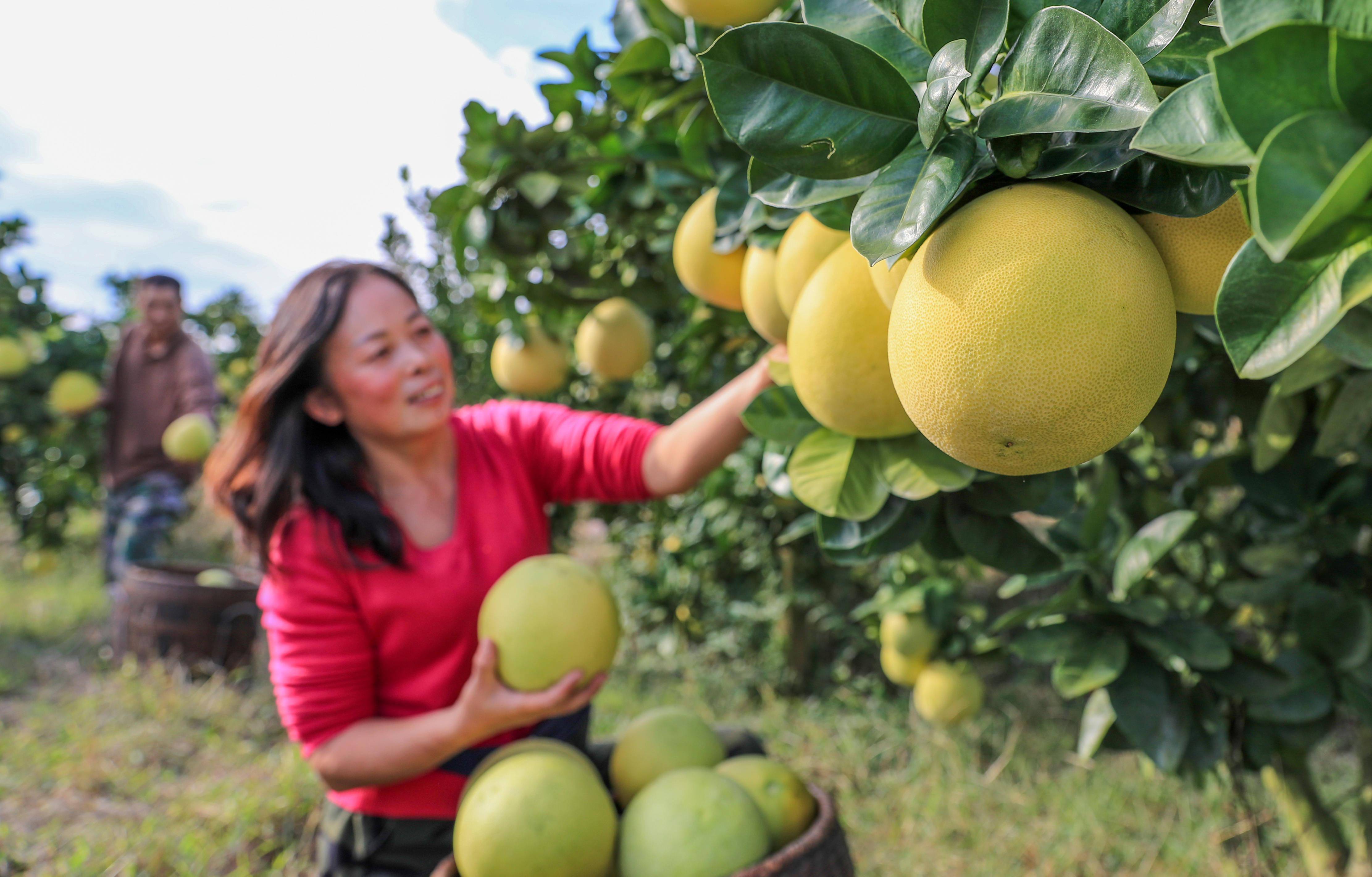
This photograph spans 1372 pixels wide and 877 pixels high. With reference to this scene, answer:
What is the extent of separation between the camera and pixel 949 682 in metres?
2.18

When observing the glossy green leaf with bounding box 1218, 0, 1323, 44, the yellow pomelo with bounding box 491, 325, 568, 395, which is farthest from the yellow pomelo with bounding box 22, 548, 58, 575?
the glossy green leaf with bounding box 1218, 0, 1323, 44

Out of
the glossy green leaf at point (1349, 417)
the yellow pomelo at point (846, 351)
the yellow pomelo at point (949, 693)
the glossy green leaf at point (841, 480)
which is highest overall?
the yellow pomelo at point (846, 351)

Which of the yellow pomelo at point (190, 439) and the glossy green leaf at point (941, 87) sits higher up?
the glossy green leaf at point (941, 87)

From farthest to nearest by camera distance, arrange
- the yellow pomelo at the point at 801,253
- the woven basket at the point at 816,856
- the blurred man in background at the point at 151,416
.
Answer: the blurred man in background at the point at 151,416, the woven basket at the point at 816,856, the yellow pomelo at the point at 801,253

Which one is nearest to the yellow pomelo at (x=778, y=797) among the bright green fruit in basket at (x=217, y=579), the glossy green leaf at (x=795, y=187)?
the glossy green leaf at (x=795, y=187)

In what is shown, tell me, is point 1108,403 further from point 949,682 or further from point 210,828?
point 210,828

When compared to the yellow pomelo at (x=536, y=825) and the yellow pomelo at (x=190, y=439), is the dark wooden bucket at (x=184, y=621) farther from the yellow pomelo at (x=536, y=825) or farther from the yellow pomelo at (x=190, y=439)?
the yellow pomelo at (x=536, y=825)

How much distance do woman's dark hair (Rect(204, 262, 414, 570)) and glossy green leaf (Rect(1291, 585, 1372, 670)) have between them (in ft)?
4.43

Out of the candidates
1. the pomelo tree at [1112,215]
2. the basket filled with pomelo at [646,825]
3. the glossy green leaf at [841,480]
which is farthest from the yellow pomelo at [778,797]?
the glossy green leaf at [841,480]

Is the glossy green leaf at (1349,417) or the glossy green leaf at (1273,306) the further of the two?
the glossy green leaf at (1349,417)

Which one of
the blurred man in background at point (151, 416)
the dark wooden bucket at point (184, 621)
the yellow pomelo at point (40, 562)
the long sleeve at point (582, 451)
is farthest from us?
the yellow pomelo at point (40, 562)

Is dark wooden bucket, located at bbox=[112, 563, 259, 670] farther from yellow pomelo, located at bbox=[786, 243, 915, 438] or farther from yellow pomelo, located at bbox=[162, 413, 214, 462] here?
yellow pomelo, located at bbox=[786, 243, 915, 438]

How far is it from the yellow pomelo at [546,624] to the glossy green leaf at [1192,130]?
1028 millimetres

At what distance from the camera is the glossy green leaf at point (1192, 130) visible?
352 mm
